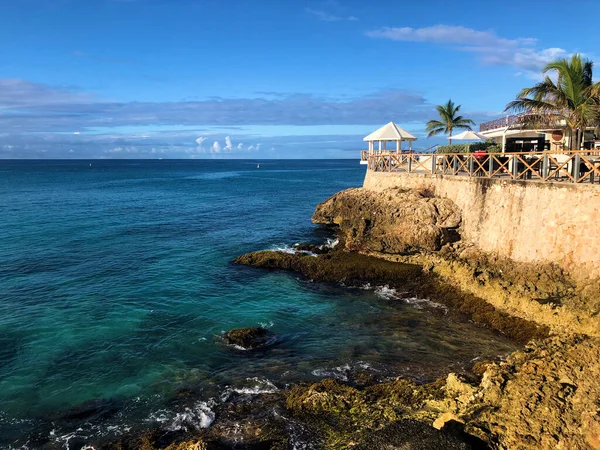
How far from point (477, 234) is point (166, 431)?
1785cm

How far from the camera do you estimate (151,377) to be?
12.8 meters

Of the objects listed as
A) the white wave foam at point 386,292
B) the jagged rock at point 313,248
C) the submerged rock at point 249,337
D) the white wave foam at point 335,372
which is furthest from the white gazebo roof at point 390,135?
the white wave foam at point 335,372

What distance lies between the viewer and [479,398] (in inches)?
416


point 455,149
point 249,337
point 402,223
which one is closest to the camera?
point 249,337

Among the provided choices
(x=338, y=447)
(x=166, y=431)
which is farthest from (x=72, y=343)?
(x=338, y=447)

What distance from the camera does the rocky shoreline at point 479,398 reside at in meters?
9.15

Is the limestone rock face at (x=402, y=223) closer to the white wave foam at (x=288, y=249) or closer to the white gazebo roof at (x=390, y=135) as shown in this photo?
the white wave foam at (x=288, y=249)

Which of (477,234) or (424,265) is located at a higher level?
(477,234)

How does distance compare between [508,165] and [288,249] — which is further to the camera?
[288,249]

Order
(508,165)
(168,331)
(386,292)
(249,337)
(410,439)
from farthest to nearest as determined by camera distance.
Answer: (508,165) < (386,292) < (168,331) < (249,337) < (410,439)

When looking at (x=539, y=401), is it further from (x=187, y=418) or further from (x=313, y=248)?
(x=313, y=248)

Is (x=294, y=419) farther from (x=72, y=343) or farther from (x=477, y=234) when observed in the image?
(x=477, y=234)

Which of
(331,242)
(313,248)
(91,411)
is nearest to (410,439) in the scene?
(91,411)

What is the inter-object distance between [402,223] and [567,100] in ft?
34.2
